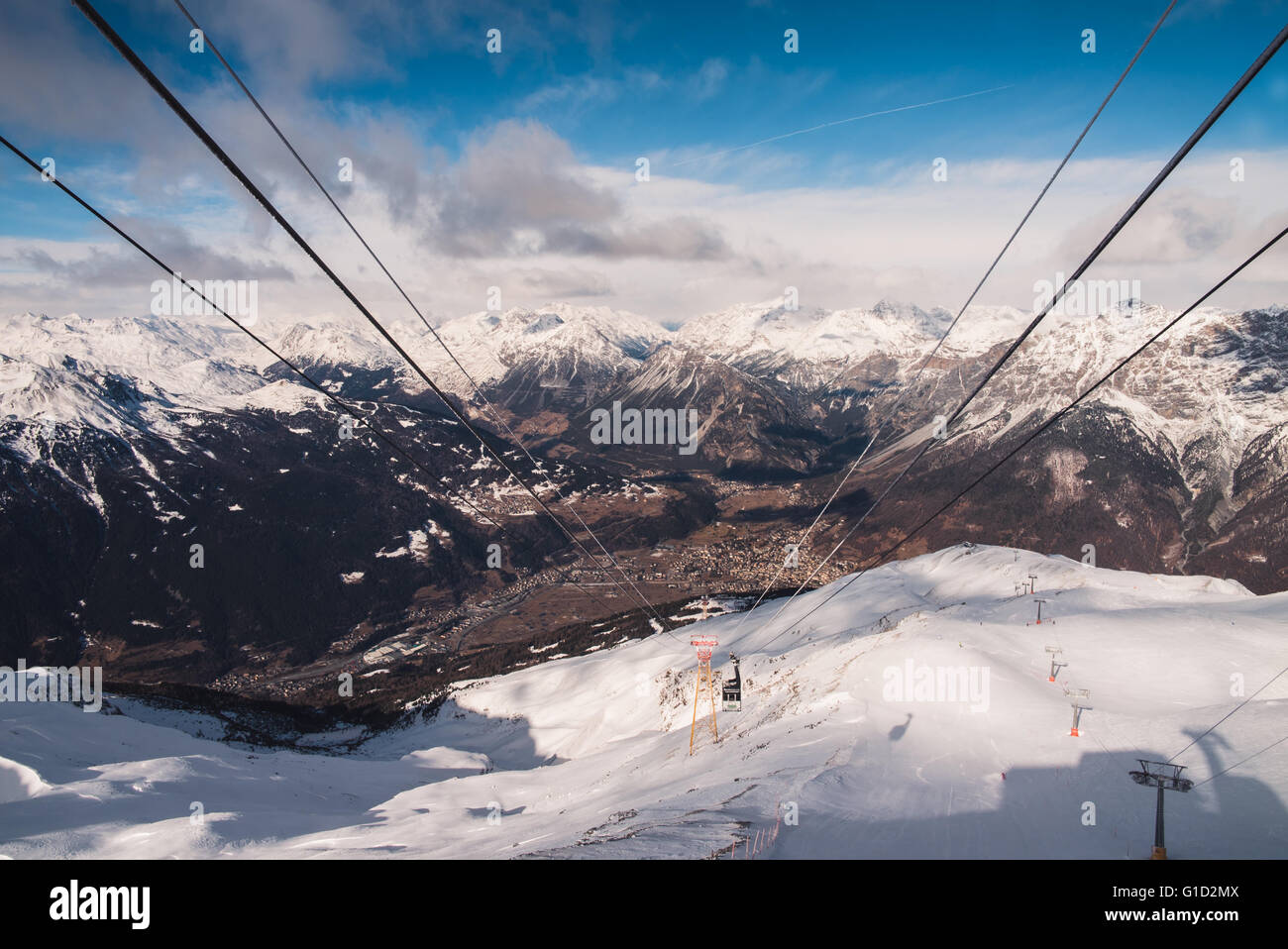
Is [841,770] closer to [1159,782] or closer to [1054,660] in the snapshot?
[1159,782]

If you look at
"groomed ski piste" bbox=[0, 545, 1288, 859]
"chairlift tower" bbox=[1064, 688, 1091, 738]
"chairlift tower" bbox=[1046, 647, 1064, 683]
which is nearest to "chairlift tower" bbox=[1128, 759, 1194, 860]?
"groomed ski piste" bbox=[0, 545, 1288, 859]

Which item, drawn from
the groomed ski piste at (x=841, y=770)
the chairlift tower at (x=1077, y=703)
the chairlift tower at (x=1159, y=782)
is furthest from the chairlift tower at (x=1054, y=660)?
the chairlift tower at (x=1159, y=782)

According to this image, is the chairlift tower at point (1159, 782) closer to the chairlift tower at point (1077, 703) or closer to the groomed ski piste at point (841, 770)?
the groomed ski piste at point (841, 770)

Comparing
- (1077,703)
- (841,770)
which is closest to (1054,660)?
(1077,703)

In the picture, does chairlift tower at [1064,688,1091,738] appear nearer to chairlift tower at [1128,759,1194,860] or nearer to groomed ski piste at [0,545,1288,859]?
groomed ski piste at [0,545,1288,859]

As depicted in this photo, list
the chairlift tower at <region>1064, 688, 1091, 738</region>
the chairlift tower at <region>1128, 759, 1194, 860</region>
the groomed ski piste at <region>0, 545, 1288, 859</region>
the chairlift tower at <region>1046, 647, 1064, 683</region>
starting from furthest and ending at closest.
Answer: the chairlift tower at <region>1046, 647, 1064, 683</region> < the chairlift tower at <region>1064, 688, 1091, 738</region> < the groomed ski piste at <region>0, 545, 1288, 859</region> < the chairlift tower at <region>1128, 759, 1194, 860</region>

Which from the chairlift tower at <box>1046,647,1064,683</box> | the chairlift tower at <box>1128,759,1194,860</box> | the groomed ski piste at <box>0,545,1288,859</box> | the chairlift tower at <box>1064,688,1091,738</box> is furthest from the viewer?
the chairlift tower at <box>1046,647,1064,683</box>
